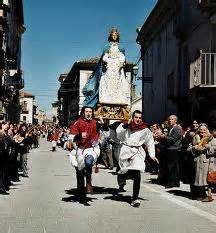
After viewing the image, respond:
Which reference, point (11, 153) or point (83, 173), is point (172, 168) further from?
point (83, 173)

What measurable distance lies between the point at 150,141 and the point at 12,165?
5.33 meters

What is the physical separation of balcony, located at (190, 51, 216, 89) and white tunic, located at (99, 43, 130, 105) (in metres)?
7.55

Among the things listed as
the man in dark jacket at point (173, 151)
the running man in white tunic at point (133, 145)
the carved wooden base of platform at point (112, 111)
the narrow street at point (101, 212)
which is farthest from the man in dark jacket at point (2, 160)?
the man in dark jacket at point (173, 151)

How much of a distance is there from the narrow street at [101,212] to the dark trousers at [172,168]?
0.53 m

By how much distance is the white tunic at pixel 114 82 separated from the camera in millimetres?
15789

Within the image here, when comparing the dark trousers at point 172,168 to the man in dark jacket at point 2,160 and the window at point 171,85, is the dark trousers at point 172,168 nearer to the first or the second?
the man in dark jacket at point 2,160

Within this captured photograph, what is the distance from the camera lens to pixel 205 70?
76.3 feet

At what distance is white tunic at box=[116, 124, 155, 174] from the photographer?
10.5m

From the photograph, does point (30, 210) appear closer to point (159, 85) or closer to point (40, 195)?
point (40, 195)

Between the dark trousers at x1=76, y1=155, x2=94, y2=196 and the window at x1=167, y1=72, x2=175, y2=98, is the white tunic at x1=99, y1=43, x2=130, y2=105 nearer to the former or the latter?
the dark trousers at x1=76, y1=155, x2=94, y2=196

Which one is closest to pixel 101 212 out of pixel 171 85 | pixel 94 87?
pixel 94 87

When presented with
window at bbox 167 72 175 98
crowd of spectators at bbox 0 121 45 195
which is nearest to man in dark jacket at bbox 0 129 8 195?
crowd of spectators at bbox 0 121 45 195

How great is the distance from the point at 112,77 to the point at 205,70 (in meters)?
8.27

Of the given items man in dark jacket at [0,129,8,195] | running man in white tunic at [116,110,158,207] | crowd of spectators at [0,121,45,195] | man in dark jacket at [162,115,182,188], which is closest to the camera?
running man in white tunic at [116,110,158,207]
